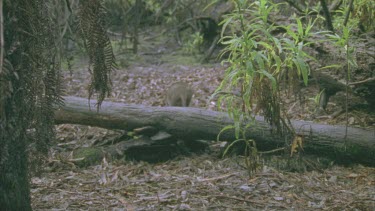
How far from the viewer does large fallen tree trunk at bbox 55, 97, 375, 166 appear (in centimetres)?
567

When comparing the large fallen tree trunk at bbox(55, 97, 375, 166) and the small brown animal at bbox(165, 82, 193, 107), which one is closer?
the large fallen tree trunk at bbox(55, 97, 375, 166)

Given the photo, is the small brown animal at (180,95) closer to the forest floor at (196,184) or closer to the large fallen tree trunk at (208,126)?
the forest floor at (196,184)

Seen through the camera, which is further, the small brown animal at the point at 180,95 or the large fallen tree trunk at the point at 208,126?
the small brown animal at the point at 180,95

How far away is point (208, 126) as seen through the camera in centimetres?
598

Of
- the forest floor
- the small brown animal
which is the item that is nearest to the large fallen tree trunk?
the forest floor

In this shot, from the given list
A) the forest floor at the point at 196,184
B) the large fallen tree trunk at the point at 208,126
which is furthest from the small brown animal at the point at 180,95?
the large fallen tree trunk at the point at 208,126

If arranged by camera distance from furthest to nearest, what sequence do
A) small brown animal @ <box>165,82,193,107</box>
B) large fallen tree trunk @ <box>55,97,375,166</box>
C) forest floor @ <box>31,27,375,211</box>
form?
small brown animal @ <box>165,82,193,107</box>, large fallen tree trunk @ <box>55,97,375,166</box>, forest floor @ <box>31,27,375,211</box>

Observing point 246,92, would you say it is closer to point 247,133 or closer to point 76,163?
point 247,133

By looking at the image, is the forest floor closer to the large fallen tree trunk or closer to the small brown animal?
the large fallen tree trunk

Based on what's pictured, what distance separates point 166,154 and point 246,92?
2.47m

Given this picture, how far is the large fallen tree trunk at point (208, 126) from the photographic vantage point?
5672mm

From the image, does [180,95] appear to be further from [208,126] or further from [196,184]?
[196,184]

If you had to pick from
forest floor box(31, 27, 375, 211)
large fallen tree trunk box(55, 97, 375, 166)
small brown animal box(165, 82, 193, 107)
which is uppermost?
small brown animal box(165, 82, 193, 107)

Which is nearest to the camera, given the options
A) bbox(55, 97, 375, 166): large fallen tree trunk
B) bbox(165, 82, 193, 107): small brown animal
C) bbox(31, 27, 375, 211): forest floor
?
bbox(31, 27, 375, 211): forest floor
